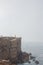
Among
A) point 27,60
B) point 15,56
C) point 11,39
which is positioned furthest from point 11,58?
point 27,60

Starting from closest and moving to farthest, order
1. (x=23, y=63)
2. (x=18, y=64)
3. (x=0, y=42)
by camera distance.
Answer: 1. (x=0, y=42)
2. (x=18, y=64)
3. (x=23, y=63)

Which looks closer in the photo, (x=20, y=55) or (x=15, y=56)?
(x=15, y=56)

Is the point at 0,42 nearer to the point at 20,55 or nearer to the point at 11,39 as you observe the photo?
the point at 11,39

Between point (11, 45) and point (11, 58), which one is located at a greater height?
point (11, 45)

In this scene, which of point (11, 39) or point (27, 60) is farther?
point (27, 60)

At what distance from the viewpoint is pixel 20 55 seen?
18.5 meters

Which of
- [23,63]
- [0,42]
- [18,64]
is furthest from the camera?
[23,63]

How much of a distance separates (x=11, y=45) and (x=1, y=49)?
0.86 metres

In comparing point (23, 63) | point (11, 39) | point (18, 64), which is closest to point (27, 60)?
point (23, 63)

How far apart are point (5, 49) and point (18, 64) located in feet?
6.84

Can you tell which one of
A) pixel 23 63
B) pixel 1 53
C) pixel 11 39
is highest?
pixel 11 39

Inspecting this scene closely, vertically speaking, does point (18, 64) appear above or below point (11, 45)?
below

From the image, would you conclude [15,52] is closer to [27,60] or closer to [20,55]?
[20,55]

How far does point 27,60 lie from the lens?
19.8 m
